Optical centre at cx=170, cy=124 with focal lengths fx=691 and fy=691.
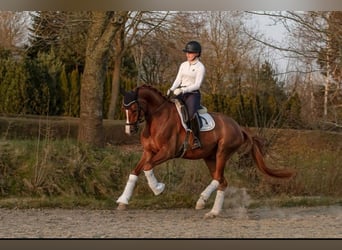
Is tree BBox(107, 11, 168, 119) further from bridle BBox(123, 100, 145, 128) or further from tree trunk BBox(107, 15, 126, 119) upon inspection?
bridle BBox(123, 100, 145, 128)

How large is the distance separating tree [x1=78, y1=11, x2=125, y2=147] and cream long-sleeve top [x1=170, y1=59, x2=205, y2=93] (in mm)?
1580

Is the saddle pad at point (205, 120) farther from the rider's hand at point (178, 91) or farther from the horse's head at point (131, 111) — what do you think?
the horse's head at point (131, 111)

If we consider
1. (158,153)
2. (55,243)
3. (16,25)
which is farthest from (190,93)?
(16,25)

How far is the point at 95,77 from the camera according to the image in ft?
29.2

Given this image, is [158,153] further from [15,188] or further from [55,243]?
[15,188]

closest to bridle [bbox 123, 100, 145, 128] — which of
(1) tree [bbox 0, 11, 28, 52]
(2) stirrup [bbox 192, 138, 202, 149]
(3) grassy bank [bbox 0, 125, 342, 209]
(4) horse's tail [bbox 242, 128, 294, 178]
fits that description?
(2) stirrup [bbox 192, 138, 202, 149]

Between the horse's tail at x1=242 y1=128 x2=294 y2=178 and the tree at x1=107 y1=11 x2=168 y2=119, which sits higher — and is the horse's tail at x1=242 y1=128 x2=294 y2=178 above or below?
below

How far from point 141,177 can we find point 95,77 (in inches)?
55.8

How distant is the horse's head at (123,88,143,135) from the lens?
7145 mm

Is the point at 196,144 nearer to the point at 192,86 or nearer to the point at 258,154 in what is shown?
the point at 192,86

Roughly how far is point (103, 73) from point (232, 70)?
170 cm

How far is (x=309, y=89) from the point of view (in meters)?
9.11

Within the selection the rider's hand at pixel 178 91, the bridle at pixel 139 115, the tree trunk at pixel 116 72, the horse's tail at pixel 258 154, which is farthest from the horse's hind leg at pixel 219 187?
the tree trunk at pixel 116 72

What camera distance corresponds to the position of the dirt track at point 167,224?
7.01m
